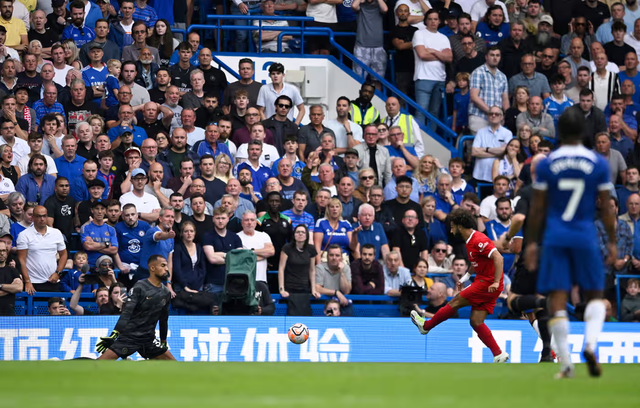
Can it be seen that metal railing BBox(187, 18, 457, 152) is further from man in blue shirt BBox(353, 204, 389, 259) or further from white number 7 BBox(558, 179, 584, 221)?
white number 7 BBox(558, 179, 584, 221)

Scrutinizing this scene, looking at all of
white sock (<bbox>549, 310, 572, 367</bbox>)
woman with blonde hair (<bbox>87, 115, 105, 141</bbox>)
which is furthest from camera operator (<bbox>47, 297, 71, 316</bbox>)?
white sock (<bbox>549, 310, 572, 367</bbox>)

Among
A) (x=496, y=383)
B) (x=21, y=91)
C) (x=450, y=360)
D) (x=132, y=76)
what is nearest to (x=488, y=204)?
(x=450, y=360)

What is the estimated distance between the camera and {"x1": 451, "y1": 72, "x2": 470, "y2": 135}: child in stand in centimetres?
2038

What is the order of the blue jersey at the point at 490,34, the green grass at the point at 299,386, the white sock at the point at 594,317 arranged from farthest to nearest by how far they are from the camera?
the blue jersey at the point at 490,34
the white sock at the point at 594,317
the green grass at the point at 299,386

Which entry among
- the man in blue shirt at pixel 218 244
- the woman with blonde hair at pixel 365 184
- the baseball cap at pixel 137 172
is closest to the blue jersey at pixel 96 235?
the baseball cap at pixel 137 172

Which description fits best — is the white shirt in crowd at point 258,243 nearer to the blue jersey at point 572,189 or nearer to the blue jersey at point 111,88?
the blue jersey at point 111,88

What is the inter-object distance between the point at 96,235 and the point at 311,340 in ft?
12.0

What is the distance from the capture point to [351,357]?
15.5m

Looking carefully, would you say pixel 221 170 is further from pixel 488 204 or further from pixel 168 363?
pixel 168 363

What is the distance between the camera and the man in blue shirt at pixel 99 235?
15680mm

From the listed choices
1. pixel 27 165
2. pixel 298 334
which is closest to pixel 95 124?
pixel 27 165

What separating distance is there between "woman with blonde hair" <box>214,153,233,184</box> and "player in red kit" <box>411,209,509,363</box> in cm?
553

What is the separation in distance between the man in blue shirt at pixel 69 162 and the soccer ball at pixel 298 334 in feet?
15.3

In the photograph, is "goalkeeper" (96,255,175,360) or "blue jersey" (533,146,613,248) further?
"goalkeeper" (96,255,175,360)
